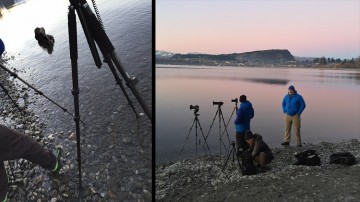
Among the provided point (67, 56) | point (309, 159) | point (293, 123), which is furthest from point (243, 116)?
point (67, 56)

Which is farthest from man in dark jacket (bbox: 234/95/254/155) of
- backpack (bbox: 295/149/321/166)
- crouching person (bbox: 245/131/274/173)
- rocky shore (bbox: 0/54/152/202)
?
rocky shore (bbox: 0/54/152/202)

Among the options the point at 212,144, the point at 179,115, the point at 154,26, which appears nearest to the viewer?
the point at 154,26

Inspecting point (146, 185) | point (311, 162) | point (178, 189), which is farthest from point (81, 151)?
point (311, 162)

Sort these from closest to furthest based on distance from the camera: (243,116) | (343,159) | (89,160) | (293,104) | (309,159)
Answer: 1. (89,160)
2. (343,159)
3. (309,159)
4. (243,116)
5. (293,104)

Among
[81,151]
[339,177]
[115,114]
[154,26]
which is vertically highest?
[154,26]

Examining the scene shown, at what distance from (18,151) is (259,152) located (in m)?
4.00

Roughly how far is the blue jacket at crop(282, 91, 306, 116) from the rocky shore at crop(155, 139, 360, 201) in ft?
3.30

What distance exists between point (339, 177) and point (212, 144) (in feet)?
12.9

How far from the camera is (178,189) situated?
5016 millimetres

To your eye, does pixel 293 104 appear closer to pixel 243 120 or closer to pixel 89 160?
pixel 243 120

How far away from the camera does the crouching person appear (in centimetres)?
520

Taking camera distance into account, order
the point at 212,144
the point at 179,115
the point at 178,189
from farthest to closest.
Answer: the point at 179,115 < the point at 212,144 < the point at 178,189

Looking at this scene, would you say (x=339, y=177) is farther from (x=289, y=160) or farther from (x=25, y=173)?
(x=25, y=173)

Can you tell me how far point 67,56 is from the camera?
3461mm
